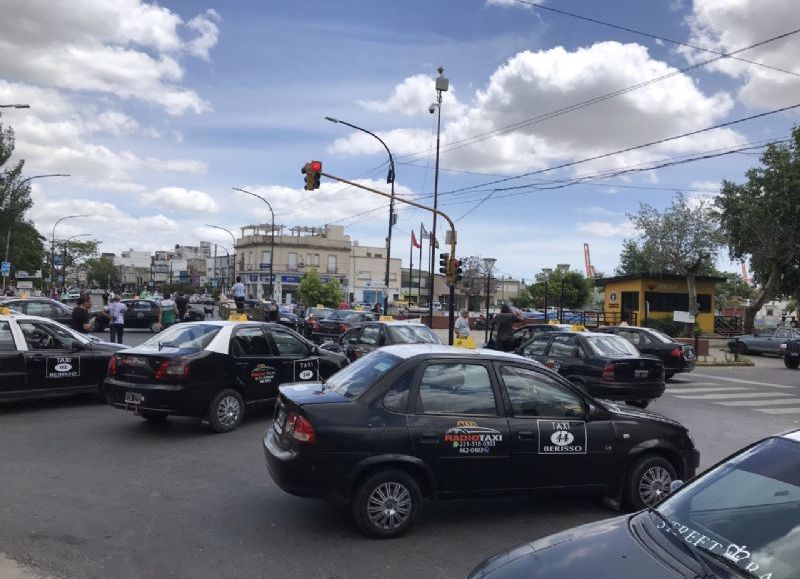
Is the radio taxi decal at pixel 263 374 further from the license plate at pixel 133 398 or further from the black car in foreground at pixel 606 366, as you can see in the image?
the black car in foreground at pixel 606 366

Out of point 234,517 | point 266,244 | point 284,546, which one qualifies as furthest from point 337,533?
point 266,244

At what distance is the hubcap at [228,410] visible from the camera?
28.9ft

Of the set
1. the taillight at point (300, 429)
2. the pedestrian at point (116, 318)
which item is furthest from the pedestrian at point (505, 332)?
the taillight at point (300, 429)

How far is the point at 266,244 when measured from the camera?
81938 mm

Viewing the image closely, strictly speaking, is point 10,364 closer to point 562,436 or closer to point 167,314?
point 562,436

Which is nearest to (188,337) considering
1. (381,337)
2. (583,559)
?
(381,337)

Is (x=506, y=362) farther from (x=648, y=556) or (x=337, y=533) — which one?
(x=648, y=556)

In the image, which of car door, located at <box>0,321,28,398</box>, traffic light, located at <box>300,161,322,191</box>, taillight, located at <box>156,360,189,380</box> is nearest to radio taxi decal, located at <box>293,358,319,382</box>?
taillight, located at <box>156,360,189,380</box>

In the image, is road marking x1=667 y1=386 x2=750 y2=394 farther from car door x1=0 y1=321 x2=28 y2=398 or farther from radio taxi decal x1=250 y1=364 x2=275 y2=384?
car door x1=0 y1=321 x2=28 y2=398

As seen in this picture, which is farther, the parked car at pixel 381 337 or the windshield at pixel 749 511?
the parked car at pixel 381 337

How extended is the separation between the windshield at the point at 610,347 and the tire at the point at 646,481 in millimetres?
6305

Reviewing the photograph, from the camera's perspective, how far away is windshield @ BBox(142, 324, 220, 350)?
884 cm

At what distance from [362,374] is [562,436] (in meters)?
1.84

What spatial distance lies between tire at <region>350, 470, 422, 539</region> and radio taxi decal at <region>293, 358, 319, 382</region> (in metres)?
4.94
